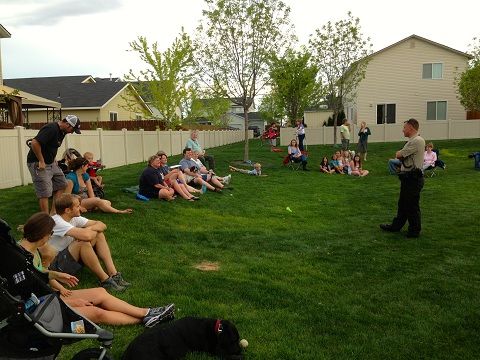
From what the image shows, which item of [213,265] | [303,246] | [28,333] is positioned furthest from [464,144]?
[28,333]

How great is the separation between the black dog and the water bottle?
0.83 meters

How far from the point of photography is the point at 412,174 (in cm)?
841

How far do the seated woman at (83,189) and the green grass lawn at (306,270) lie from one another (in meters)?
0.17

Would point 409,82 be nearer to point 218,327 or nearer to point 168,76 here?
point 168,76

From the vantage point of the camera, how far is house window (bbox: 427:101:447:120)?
35.5 m

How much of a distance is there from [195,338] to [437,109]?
116 feet

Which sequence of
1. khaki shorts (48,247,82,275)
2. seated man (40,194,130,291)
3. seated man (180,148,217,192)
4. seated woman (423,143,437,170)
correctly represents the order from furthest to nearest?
seated woman (423,143,437,170) → seated man (180,148,217,192) → khaki shorts (48,247,82,275) → seated man (40,194,130,291)

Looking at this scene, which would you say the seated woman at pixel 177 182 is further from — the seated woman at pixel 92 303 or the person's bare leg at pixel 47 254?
the seated woman at pixel 92 303

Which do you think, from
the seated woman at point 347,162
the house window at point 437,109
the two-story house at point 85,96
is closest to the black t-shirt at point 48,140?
the seated woman at point 347,162

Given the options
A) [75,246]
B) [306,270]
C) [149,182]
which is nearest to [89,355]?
[75,246]

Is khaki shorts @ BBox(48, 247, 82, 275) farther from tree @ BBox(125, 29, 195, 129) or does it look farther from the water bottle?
tree @ BBox(125, 29, 195, 129)

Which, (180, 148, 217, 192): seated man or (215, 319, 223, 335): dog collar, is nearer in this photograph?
(215, 319, 223, 335): dog collar

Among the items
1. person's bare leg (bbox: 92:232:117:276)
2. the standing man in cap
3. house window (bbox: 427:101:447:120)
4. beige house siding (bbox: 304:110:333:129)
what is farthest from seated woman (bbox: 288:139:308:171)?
beige house siding (bbox: 304:110:333:129)

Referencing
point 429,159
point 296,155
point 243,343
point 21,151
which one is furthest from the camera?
point 296,155
